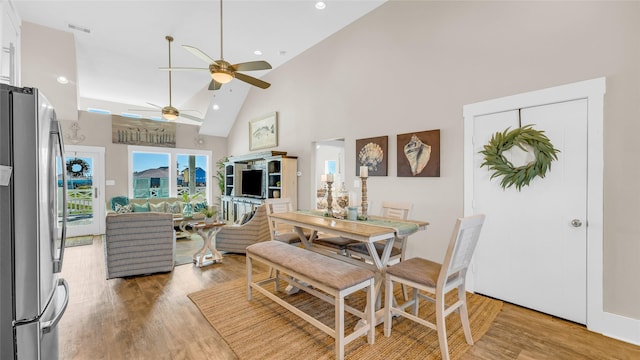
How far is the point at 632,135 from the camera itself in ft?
7.36

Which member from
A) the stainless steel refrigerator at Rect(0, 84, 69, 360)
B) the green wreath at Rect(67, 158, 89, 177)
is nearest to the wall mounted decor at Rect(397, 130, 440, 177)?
the stainless steel refrigerator at Rect(0, 84, 69, 360)

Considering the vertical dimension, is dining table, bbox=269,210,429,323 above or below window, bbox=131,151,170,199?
below

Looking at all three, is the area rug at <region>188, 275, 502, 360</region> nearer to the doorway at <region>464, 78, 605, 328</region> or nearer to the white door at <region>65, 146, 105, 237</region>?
the doorway at <region>464, 78, 605, 328</region>

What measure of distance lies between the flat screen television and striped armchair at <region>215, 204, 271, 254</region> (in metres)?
1.96

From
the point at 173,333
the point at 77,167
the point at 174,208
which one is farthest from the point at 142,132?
the point at 173,333

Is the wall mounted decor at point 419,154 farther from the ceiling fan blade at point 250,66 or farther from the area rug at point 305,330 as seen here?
the ceiling fan blade at point 250,66

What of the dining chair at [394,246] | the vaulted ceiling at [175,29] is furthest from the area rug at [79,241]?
the dining chair at [394,246]

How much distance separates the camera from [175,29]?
4.54 meters

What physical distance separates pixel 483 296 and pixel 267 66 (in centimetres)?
374

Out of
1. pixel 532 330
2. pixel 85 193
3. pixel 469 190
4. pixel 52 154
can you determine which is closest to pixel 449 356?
pixel 532 330

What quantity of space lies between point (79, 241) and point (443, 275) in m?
7.22

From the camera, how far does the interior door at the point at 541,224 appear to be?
251 cm

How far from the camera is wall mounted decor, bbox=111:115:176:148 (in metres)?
6.90

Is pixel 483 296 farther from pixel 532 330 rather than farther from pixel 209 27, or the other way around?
pixel 209 27
